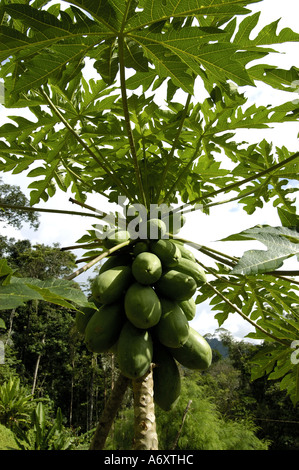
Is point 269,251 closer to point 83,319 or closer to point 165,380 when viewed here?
point 165,380

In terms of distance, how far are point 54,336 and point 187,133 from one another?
88.3 feet

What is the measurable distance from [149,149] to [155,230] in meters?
0.89

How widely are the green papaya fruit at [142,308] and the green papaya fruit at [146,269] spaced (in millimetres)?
52

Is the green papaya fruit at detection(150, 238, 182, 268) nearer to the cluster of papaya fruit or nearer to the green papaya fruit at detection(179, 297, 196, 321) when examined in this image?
the cluster of papaya fruit

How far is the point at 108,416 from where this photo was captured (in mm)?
1239

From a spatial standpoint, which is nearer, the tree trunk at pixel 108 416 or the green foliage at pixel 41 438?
the tree trunk at pixel 108 416

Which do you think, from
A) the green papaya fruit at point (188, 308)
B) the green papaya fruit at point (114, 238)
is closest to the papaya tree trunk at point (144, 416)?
the green papaya fruit at point (188, 308)

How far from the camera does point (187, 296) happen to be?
1.43 metres

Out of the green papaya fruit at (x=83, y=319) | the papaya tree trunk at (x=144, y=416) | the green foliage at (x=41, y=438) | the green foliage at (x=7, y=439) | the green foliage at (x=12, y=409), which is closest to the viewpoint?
the papaya tree trunk at (x=144, y=416)

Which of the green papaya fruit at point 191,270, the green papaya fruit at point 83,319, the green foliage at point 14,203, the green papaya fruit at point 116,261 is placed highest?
the green foliage at point 14,203

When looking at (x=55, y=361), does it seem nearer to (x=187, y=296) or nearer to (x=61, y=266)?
(x=61, y=266)

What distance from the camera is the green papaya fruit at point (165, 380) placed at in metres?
1.35

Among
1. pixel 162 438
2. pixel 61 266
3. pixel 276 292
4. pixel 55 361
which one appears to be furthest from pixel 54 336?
pixel 276 292

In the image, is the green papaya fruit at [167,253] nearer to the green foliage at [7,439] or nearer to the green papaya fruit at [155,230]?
the green papaya fruit at [155,230]
